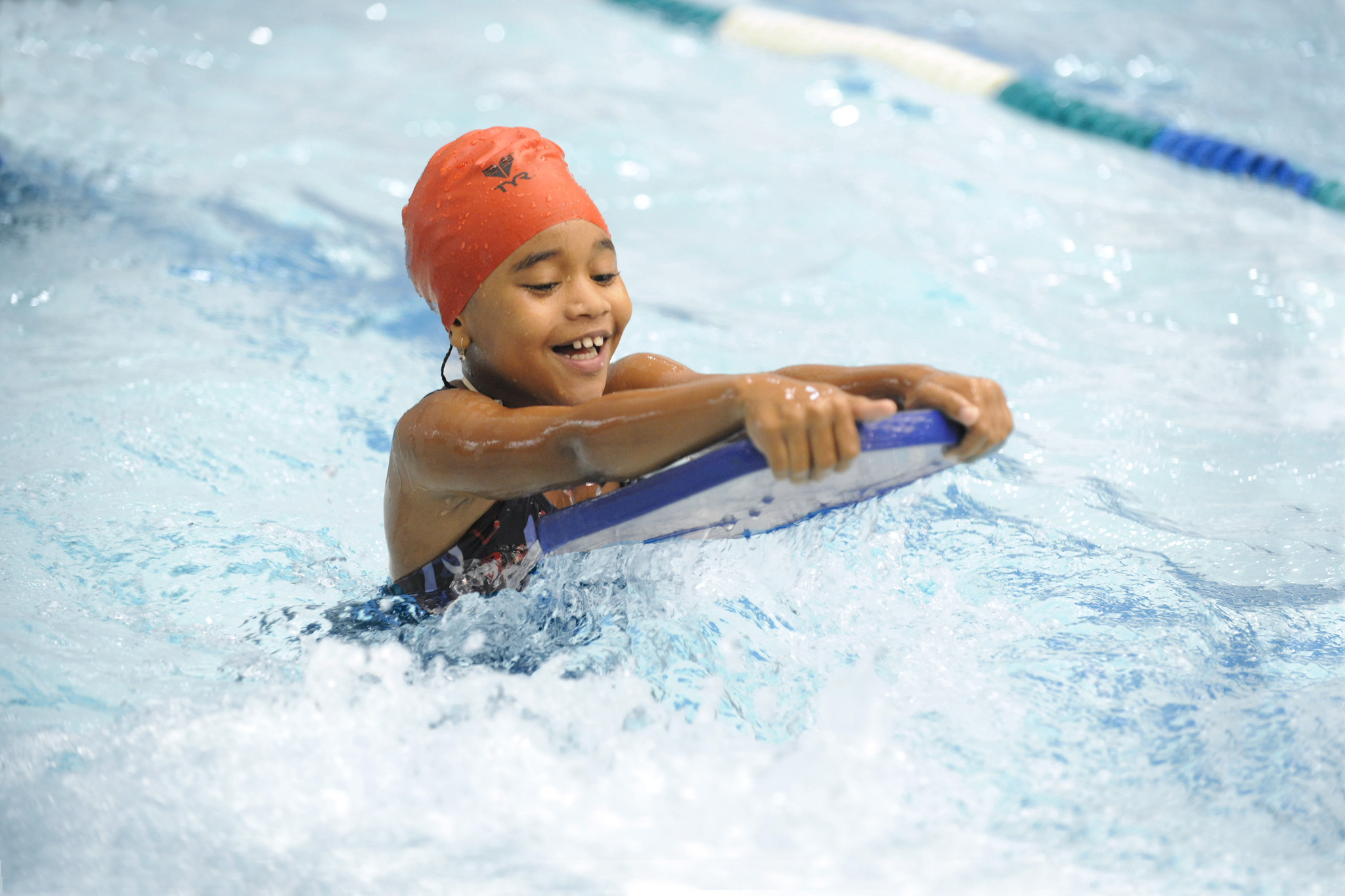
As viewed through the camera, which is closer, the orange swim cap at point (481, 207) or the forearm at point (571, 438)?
the forearm at point (571, 438)

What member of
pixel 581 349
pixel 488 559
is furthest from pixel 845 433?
pixel 488 559

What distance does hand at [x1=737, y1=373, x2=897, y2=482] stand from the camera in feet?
5.61

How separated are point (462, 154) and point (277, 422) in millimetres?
1906

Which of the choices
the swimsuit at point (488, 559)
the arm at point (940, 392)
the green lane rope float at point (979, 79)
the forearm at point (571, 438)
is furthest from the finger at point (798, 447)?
the green lane rope float at point (979, 79)

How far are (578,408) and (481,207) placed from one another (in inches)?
22.5

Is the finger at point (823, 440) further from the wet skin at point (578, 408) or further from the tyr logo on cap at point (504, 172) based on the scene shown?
the tyr logo on cap at point (504, 172)

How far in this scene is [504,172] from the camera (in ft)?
7.65

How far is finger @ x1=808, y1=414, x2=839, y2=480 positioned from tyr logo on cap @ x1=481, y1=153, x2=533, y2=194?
36.1 inches

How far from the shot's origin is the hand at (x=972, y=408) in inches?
72.9

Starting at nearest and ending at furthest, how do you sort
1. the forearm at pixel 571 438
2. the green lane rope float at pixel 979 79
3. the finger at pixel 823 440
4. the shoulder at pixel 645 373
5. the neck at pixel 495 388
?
1. the finger at pixel 823 440
2. the forearm at pixel 571 438
3. the neck at pixel 495 388
4. the shoulder at pixel 645 373
5. the green lane rope float at pixel 979 79

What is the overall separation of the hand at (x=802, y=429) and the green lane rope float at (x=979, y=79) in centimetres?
539

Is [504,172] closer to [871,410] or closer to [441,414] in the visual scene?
[441,414]

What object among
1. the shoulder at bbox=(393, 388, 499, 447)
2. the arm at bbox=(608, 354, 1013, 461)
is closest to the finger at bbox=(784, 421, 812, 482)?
the arm at bbox=(608, 354, 1013, 461)

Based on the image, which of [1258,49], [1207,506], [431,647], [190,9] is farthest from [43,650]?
[1258,49]
